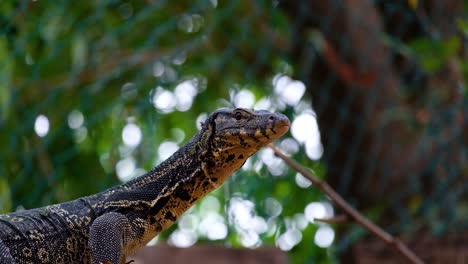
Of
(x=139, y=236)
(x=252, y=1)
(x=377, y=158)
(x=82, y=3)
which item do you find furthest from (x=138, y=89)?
(x=139, y=236)

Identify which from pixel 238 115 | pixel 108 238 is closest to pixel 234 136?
pixel 238 115

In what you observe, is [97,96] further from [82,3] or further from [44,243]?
[44,243]

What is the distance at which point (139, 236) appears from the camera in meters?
1.95

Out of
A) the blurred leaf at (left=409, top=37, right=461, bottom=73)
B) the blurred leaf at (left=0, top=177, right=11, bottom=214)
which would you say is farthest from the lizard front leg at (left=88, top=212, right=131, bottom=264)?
the blurred leaf at (left=409, top=37, right=461, bottom=73)

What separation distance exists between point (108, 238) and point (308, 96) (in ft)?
9.63

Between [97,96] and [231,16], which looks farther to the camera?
[231,16]

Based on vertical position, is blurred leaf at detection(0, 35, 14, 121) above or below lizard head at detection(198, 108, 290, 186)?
below

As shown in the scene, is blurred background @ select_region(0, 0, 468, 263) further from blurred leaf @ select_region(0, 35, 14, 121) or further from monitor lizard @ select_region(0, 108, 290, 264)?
monitor lizard @ select_region(0, 108, 290, 264)

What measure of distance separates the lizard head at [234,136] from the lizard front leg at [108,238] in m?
0.22

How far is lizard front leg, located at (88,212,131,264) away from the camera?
1.76 m

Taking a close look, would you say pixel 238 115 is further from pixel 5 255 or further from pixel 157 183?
pixel 5 255

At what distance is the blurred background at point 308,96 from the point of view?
13.7ft

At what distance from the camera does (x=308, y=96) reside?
4.65 m

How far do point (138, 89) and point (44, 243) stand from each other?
2391 mm
